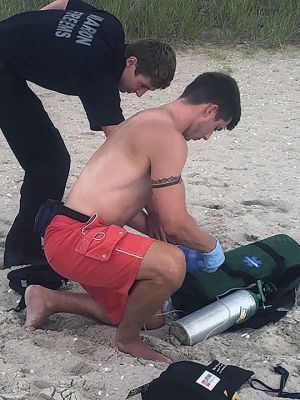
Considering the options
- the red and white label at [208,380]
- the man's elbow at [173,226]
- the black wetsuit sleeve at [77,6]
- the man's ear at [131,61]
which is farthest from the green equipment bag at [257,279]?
the black wetsuit sleeve at [77,6]

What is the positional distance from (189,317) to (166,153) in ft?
2.62

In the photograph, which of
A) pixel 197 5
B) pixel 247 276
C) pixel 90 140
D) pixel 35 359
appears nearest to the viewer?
pixel 35 359

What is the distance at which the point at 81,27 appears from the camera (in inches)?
Result: 150

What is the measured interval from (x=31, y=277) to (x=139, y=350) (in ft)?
2.73

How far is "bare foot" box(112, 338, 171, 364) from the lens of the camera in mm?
3449

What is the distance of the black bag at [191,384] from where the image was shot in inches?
113

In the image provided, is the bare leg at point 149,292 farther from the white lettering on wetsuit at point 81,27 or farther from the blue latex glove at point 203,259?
the white lettering on wetsuit at point 81,27

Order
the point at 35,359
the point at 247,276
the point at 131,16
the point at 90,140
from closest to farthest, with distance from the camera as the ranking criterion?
the point at 35,359, the point at 247,276, the point at 90,140, the point at 131,16

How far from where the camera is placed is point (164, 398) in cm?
289

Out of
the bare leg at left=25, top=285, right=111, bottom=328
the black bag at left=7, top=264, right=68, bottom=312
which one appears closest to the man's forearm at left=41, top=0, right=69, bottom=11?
the black bag at left=7, top=264, right=68, bottom=312

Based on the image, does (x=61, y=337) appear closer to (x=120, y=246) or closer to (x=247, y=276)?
(x=120, y=246)

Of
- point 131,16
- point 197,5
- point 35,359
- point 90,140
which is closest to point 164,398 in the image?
point 35,359

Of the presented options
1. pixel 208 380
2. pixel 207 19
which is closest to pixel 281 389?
pixel 208 380

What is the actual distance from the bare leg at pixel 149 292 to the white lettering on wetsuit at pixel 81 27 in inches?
41.1
